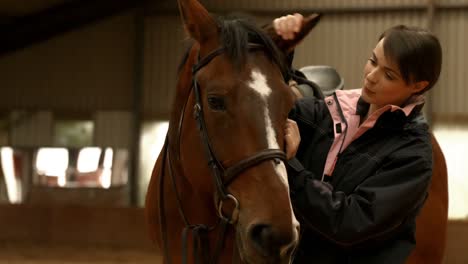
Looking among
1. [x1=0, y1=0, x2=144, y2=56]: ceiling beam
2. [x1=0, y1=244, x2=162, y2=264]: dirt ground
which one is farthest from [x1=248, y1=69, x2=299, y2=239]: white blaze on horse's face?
[x1=0, y1=0, x2=144, y2=56]: ceiling beam

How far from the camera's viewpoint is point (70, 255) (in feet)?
21.5

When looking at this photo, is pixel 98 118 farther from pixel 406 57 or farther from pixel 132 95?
pixel 406 57

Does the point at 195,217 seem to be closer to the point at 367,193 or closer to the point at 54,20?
the point at 367,193

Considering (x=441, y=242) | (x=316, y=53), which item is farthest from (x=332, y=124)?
(x=316, y=53)

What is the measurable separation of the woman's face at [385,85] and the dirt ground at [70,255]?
4630 millimetres

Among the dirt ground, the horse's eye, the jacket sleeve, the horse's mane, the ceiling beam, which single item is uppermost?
the horse's mane

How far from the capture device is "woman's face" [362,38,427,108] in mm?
1805

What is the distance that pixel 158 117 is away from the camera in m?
9.09

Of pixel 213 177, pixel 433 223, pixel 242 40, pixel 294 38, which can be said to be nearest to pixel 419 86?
pixel 294 38

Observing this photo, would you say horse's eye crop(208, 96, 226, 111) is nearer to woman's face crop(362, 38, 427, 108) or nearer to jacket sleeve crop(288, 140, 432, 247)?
jacket sleeve crop(288, 140, 432, 247)

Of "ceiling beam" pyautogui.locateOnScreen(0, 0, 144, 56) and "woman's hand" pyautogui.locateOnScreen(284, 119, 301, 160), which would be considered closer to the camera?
"woman's hand" pyautogui.locateOnScreen(284, 119, 301, 160)

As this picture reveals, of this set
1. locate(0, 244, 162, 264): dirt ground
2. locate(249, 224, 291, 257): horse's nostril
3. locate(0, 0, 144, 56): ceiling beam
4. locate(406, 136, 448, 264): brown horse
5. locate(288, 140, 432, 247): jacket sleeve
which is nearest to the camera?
locate(249, 224, 291, 257): horse's nostril

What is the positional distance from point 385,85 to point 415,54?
104mm

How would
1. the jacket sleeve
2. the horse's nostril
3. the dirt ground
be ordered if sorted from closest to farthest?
the horse's nostril, the jacket sleeve, the dirt ground
